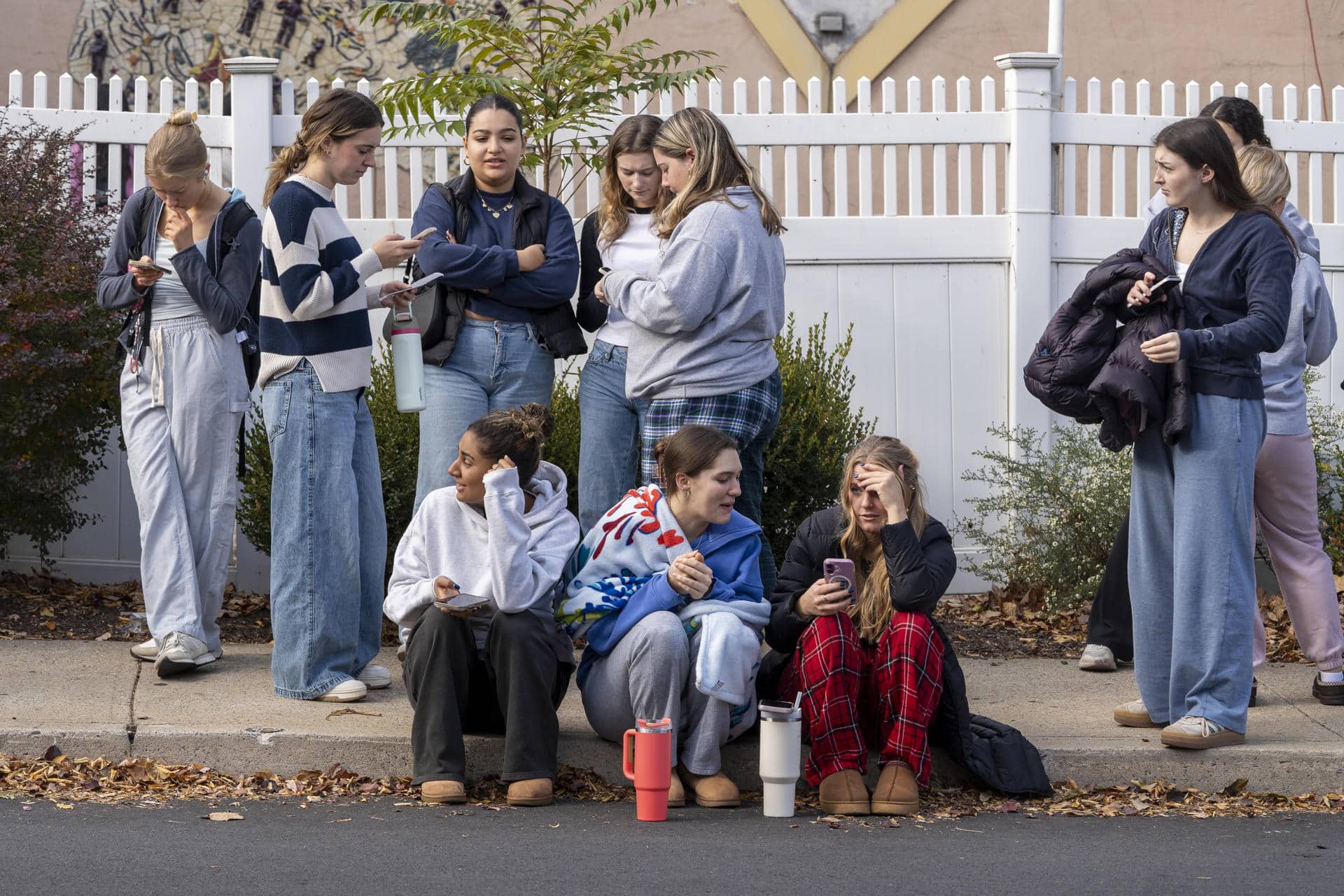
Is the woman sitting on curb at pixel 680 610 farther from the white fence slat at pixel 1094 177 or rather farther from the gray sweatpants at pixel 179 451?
the white fence slat at pixel 1094 177

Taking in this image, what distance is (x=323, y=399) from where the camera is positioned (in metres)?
5.07

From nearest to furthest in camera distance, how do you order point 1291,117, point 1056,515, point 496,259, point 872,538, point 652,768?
point 652,768
point 872,538
point 496,259
point 1056,515
point 1291,117

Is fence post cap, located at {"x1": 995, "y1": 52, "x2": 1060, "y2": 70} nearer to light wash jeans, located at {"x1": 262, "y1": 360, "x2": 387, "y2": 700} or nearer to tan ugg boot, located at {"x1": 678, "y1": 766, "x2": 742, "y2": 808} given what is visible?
light wash jeans, located at {"x1": 262, "y1": 360, "x2": 387, "y2": 700}

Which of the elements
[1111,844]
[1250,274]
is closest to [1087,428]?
[1250,274]

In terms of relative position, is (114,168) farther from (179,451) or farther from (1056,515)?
(1056,515)

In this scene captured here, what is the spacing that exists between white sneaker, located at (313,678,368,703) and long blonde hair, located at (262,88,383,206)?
1587 millimetres

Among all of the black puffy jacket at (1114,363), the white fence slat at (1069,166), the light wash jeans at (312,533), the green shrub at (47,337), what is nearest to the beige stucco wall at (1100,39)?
the white fence slat at (1069,166)

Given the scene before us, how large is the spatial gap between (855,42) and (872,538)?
7.39 m

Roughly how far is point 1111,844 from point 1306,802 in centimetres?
88

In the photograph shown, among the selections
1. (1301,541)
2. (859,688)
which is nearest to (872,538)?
(859,688)

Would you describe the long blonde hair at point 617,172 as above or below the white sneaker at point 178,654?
above

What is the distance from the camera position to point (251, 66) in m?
7.06

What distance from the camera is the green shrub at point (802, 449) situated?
21.2 feet

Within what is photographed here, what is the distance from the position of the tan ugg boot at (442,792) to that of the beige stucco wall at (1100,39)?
7.63 m
